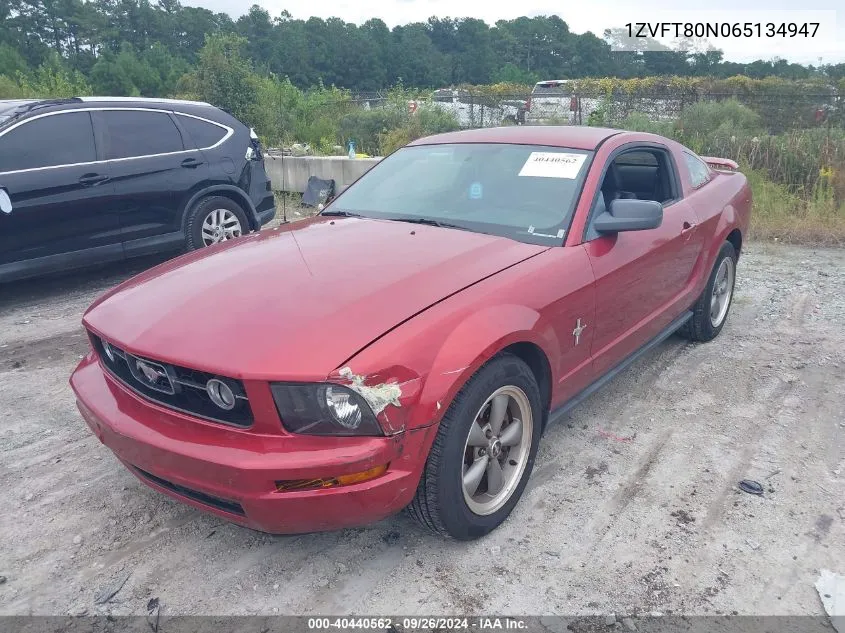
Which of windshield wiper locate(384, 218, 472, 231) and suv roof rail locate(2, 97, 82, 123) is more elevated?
suv roof rail locate(2, 97, 82, 123)

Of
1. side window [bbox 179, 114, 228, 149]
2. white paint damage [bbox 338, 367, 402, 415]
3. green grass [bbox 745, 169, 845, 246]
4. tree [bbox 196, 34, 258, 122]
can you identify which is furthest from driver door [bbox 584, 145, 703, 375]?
tree [bbox 196, 34, 258, 122]

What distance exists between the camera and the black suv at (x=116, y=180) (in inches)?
219

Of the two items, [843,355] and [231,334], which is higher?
[231,334]

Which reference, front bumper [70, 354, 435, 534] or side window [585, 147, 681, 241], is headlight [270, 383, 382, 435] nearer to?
front bumper [70, 354, 435, 534]

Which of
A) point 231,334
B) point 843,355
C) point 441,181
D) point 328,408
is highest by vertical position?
point 441,181

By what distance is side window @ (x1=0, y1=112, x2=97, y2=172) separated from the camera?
18.1 feet

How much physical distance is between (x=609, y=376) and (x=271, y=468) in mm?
2067

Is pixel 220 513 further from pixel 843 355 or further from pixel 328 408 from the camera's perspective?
pixel 843 355

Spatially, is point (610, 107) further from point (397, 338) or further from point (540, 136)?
point (397, 338)

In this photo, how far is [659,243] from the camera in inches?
147

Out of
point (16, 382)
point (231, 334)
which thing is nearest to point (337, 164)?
point (16, 382)

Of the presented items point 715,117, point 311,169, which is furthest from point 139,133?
point 715,117

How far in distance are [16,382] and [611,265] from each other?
376cm

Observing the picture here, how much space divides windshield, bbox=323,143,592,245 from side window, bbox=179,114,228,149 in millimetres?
3405
